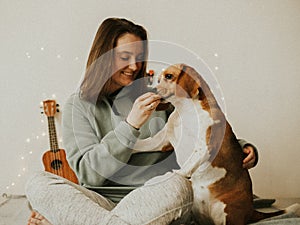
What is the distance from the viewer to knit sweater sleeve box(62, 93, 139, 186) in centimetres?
141

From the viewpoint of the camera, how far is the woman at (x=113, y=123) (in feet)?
4.58

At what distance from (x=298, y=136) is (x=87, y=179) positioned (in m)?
1.42

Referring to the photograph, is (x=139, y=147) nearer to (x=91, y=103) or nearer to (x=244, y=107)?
(x=91, y=103)

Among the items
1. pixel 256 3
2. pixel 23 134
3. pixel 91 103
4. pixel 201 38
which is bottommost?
pixel 23 134

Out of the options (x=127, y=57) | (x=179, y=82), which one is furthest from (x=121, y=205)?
(x=127, y=57)

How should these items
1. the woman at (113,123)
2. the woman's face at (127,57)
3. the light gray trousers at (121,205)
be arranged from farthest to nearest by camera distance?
the woman's face at (127,57) → the woman at (113,123) → the light gray trousers at (121,205)

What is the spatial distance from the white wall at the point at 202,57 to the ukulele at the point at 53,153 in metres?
0.08

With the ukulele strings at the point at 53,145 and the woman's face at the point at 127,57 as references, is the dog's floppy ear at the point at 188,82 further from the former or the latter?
the ukulele strings at the point at 53,145

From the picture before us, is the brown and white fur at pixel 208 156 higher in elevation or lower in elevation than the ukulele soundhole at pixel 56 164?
higher

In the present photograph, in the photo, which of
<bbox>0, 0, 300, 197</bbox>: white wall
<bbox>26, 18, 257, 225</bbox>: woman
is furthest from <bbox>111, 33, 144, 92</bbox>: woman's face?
<bbox>0, 0, 300, 197</bbox>: white wall

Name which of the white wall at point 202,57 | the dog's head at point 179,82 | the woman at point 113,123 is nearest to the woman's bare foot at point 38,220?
the woman at point 113,123

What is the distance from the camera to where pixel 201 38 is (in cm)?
235

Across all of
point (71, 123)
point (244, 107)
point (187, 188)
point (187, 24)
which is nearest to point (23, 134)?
point (71, 123)

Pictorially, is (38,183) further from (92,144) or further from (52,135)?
(52,135)
